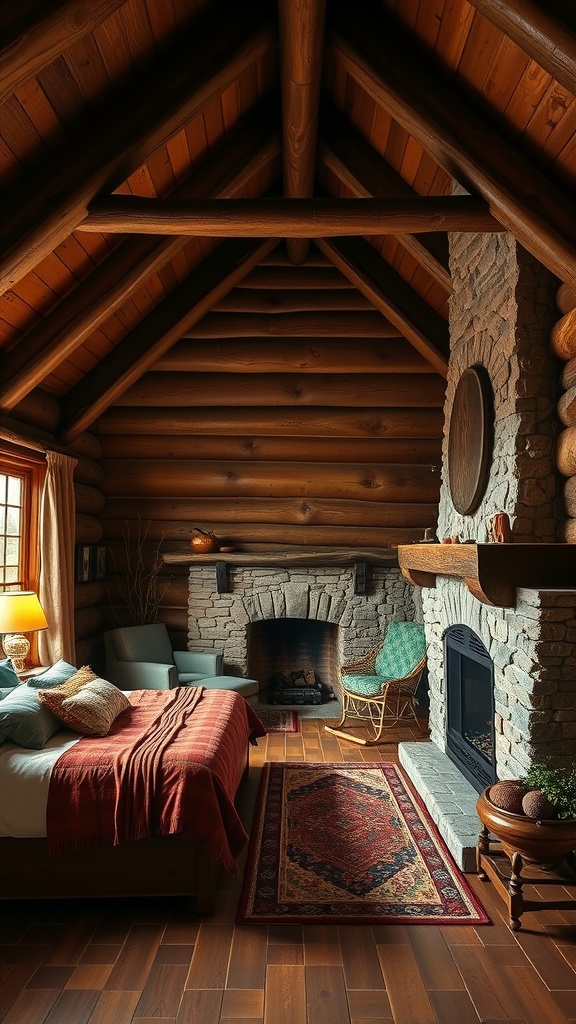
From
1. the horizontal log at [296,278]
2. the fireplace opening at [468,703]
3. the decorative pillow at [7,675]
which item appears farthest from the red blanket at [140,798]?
the horizontal log at [296,278]

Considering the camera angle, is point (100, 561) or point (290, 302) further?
point (100, 561)

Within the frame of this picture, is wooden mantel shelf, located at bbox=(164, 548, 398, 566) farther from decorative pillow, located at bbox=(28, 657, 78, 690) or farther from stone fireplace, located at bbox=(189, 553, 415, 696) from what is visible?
decorative pillow, located at bbox=(28, 657, 78, 690)

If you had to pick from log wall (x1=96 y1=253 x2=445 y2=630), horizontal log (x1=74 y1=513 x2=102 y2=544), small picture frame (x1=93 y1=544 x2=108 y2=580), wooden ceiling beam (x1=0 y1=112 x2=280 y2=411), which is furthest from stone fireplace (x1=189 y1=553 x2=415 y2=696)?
wooden ceiling beam (x1=0 y1=112 x2=280 y2=411)

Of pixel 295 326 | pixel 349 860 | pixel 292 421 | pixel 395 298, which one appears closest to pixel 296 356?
pixel 295 326

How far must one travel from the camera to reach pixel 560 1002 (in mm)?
2492

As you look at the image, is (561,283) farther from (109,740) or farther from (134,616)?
(134,616)

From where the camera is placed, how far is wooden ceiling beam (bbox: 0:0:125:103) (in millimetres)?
2529

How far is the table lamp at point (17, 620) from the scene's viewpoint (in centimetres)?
424

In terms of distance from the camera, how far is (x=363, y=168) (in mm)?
4941

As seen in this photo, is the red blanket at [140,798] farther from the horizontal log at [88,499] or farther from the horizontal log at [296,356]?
the horizontal log at [296,356]

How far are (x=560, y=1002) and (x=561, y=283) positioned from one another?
3462 millimetres

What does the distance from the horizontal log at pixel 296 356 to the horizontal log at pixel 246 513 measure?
4.52ft

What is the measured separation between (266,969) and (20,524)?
3921 mm

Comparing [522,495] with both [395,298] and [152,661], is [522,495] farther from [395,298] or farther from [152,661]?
[152,661]
